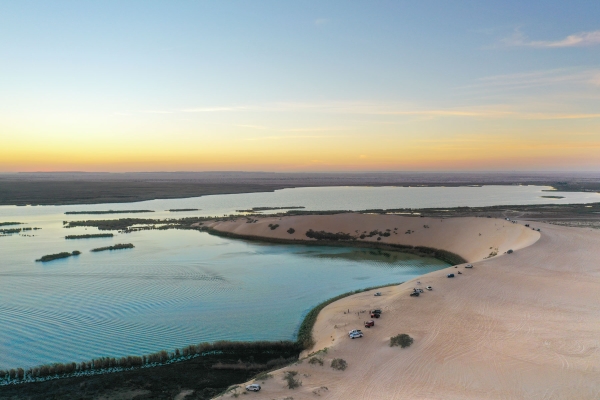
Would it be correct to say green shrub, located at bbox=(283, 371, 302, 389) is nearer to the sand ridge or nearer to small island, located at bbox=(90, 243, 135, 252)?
the sand ridge

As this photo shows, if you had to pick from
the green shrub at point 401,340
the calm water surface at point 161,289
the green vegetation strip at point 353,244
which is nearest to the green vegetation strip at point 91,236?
the calm water surface at point 161,289

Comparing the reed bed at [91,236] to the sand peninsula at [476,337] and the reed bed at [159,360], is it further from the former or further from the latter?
the sand peninsula at [476,337]

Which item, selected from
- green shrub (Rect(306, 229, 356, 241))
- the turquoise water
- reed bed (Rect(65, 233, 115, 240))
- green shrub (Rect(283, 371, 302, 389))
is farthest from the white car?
reed bed (Rect(65, 233, 115, 240))

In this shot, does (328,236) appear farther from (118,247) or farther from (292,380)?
(292,380)

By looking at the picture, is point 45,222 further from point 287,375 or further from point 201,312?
point 287,375

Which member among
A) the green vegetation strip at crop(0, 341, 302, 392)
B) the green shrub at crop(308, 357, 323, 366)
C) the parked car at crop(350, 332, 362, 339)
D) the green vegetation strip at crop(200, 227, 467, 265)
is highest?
the green vegetation strip at crop(200, 227, 467, 265)

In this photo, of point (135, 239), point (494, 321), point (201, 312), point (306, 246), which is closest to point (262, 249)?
point (306, 246)
